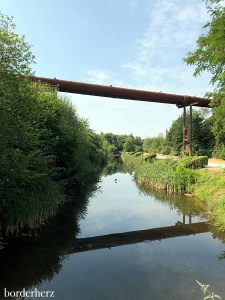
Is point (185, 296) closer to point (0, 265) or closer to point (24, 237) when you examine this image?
point (0, 265)

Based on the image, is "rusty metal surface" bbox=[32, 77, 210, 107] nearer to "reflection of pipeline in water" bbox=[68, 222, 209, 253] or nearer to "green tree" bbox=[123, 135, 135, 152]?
"reflection of pipeline in water" bbox=[68, 222, 209, 253]

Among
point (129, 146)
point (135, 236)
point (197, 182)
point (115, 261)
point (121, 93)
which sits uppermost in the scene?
point (121, 93)

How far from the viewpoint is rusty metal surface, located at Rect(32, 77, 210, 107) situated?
32.5 metres

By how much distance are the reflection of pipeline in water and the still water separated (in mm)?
36

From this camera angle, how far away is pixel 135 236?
12.8m

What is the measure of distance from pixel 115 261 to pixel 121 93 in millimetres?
26179

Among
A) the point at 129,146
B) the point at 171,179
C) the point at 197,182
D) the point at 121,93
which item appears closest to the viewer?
the point at 197,182

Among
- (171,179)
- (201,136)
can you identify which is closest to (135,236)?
(171,179)

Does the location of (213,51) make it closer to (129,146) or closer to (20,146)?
(20,146)

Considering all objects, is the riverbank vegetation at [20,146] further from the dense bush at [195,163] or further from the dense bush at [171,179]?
the dense bush at [195,163]

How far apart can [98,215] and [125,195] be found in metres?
7.29

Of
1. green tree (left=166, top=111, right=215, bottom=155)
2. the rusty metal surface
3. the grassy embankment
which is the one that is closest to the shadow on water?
the grassy embankment

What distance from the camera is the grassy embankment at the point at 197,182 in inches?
614

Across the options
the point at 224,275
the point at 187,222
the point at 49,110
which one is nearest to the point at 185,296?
the point at 224,275
